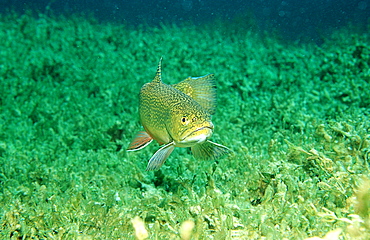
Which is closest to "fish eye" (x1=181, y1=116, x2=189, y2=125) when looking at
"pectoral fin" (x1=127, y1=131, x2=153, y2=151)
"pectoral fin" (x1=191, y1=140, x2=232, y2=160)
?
"pectoral fin" (x1=191, y1=140, x2=232, y2=160)

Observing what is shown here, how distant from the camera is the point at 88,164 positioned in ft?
17.8

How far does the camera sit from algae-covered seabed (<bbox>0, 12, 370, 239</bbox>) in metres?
3.05

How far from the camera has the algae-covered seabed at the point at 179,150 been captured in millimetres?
3053

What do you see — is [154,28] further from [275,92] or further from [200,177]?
[200,177]

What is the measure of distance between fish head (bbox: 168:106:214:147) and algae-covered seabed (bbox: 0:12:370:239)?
65cm

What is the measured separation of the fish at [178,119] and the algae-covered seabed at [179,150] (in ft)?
2.09

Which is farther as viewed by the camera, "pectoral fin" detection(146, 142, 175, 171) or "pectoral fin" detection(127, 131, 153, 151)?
"pectoral fin" detection(127, 131, 153, 151)

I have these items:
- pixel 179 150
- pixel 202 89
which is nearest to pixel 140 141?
pixel 202 89

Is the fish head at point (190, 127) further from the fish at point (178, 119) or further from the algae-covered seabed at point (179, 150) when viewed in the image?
the algae-covered seabed at point (179, 150)

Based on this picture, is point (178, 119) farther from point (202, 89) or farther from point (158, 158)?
point (202, 89)

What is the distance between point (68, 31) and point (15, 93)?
417 cm

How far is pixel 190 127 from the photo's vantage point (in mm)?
2367

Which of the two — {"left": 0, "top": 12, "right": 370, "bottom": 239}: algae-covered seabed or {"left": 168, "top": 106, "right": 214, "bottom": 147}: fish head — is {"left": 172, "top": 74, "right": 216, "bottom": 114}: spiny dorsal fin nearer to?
{"left": 168, "top": 106, "right": 214, "bottom": 147}: fish head

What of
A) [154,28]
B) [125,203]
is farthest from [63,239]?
[154,28]
